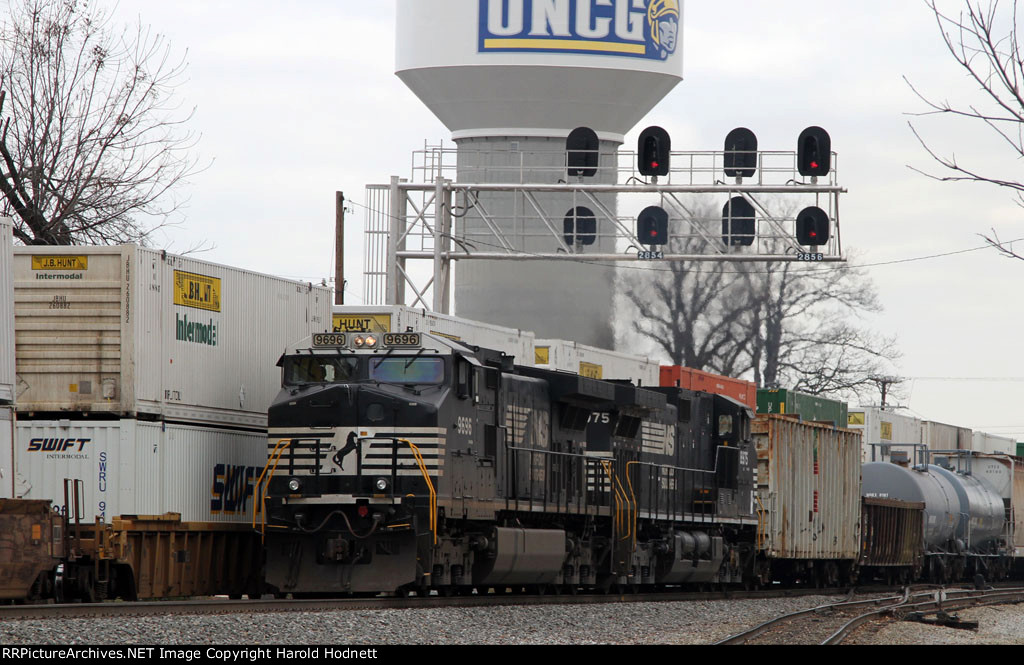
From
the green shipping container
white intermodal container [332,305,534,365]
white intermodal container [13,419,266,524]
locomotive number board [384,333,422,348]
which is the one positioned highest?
white intermodal container [332,305,534,365]

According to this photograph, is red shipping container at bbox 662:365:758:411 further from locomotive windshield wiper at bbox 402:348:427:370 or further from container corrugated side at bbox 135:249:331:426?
locomotive windshield wiper at bbox 402:348:427:370

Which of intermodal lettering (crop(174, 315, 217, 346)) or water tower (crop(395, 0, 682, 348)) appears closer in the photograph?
intermodal lettering (crop(174, 315, 217, 346))

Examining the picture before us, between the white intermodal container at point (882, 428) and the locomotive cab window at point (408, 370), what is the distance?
30.2 meters

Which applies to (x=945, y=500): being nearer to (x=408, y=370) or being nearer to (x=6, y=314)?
(x=408, y=370)

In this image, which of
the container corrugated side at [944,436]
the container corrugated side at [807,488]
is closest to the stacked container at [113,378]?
the container corrugated side at [807,488]

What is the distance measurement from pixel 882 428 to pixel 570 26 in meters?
16.9

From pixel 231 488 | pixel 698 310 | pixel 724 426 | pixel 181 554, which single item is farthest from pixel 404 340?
pixel 698 310

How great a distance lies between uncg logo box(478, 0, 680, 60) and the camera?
4478cm

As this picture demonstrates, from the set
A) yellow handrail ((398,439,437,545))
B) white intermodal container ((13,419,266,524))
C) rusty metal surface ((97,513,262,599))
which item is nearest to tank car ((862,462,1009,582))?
rusty metal surface ((97,513,262,599))

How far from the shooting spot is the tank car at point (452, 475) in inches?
784

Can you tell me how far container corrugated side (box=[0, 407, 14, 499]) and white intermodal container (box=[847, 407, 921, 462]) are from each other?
34905 millimetres

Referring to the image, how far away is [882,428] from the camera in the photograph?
5141cm
